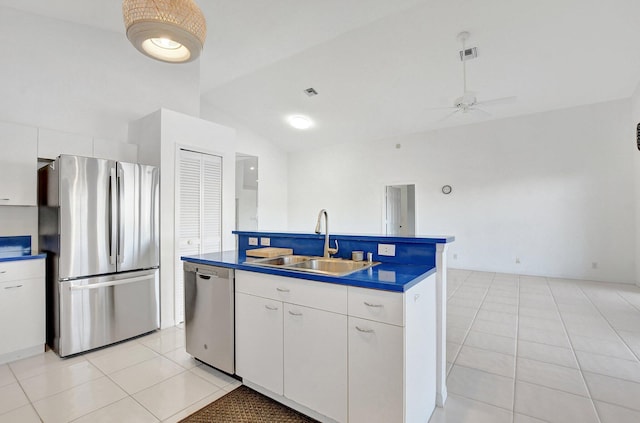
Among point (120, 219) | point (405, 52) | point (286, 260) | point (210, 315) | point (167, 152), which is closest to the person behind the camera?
point (210, 315)

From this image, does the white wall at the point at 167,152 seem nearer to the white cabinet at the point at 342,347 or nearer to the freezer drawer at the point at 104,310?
the freezer drawer at the point at 104,310

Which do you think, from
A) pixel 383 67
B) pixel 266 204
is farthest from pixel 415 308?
pixel 266 204

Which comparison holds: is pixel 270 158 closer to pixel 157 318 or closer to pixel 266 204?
pixel 266 204

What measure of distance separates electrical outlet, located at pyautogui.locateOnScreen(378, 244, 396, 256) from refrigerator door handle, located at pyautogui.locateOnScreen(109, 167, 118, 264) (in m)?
2.59

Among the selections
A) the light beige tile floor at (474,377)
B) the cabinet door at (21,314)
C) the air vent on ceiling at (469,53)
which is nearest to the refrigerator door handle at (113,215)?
the cabinet door at (21,314)

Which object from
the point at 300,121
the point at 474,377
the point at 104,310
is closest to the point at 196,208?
the point at 104,310

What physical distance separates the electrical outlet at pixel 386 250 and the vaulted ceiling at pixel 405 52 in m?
3.03

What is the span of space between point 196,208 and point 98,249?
113 cm

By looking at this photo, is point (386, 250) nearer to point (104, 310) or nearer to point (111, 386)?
point (111, 386)

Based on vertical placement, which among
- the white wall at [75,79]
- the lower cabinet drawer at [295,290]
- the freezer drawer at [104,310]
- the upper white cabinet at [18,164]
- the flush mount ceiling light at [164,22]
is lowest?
the freezer drawer at [104,310]

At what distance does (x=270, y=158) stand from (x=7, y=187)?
19.1ft

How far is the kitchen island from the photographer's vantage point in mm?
1447

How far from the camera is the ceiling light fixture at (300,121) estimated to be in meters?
6.70

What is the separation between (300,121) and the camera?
22.2ft
